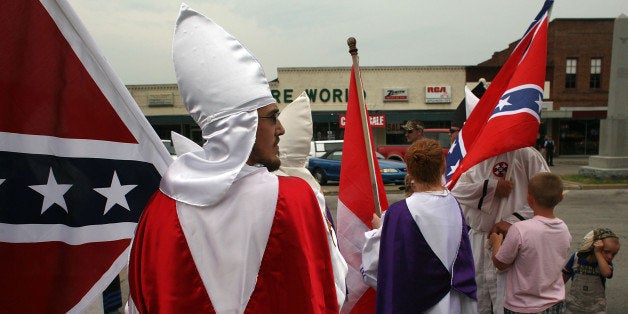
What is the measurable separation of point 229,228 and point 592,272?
10.5 ft

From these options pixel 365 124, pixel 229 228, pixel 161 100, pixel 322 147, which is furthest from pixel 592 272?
pixel 161 100

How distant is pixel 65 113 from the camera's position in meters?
1.70

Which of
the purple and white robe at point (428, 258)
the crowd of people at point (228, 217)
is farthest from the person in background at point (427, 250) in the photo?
the crowd of people at point (228, 217)

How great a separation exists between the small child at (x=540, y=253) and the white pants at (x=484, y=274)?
491 millimetres

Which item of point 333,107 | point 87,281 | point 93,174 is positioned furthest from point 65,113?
point 333,107

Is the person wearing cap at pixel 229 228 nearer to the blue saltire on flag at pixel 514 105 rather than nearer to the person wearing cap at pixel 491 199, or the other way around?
the blue saltire on flag at pixel 514 105

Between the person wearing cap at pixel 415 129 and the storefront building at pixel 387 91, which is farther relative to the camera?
the storefront building at pixel 387 91

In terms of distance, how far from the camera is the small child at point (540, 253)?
2.62m

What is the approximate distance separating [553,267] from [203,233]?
2182 millimetres

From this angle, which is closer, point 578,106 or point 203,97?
point 203,97

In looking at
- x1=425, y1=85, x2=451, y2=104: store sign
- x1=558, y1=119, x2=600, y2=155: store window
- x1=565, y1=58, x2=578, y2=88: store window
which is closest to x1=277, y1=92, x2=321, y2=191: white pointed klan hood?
x1=425, y1=85, x2=451, y2=104: store sign

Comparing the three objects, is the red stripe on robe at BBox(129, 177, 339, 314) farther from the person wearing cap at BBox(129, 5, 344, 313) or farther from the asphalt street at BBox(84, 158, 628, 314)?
the asphalt street at BBox(84, 158, 628, 314)

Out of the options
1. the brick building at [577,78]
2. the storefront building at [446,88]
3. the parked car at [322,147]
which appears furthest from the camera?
the storefront building at [446,88]

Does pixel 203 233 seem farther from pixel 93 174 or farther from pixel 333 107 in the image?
pixel 333 107
